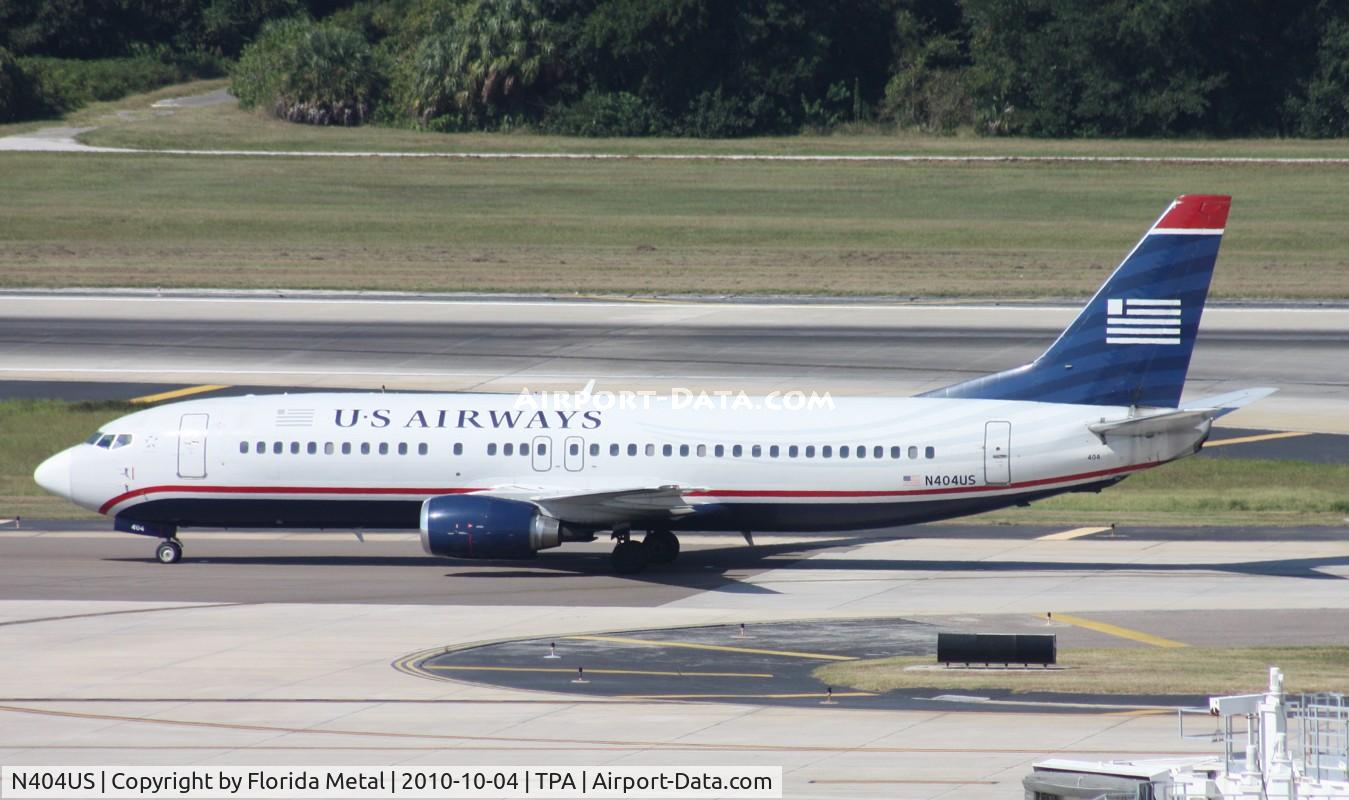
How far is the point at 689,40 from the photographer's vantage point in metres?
141

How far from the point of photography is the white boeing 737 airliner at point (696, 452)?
38906 mm


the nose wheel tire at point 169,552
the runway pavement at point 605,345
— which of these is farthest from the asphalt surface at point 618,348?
the nose wheel tire at point 169,552

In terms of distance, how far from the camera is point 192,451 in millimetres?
40906

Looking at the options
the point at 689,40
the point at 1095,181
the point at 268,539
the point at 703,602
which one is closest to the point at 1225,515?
the point at 703,602

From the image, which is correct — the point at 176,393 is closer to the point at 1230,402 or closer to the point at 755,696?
the point at 1230,402

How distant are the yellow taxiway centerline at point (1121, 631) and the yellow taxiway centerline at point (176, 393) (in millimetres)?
34456

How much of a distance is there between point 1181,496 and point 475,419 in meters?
20.4

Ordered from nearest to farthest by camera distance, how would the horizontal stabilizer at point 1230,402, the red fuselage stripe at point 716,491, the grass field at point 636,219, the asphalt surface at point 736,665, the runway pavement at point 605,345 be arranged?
the asphalt surface at point 736,665
the horizontal stabilizer at point 1230,402
the red fuselage stripe at point 716,491
the runway pavement at point 605,345
the grass field at point 636,219

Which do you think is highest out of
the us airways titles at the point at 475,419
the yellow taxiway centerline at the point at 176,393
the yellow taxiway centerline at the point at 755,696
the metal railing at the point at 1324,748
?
the us airways titles at the point at 475,419

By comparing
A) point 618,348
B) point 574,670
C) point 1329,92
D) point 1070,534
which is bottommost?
point 1070,534

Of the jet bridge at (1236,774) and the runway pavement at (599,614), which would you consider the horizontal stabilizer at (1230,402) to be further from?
the jet bridge at (1236,774)

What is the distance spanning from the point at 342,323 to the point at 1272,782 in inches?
2356

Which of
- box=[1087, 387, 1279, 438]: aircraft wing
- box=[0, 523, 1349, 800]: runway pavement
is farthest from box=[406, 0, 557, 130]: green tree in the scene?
box=[1087, 387, 1279, 438]: aircraft wing

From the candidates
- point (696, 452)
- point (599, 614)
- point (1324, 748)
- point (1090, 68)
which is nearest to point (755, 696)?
point (599, 614)
